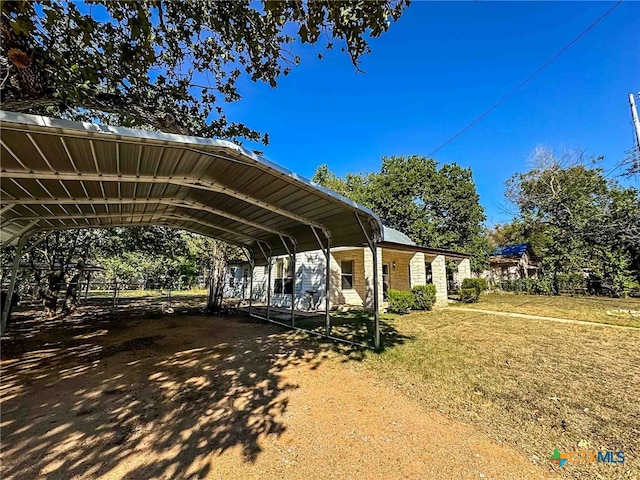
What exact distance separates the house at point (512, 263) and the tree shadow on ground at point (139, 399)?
25829mm

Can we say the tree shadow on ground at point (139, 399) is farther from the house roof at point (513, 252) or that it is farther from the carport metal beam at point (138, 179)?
the house roof at point (513, 252)

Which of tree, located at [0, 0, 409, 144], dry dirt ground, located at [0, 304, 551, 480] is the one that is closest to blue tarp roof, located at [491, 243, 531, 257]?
dry dirt ground, located at [0, 304, 551, 480]

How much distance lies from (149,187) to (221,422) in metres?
4.31

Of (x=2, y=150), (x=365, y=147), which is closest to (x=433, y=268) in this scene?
(x=365, y=147)

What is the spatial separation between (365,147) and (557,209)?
15.1 meters

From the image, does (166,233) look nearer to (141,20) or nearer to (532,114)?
(141,20)

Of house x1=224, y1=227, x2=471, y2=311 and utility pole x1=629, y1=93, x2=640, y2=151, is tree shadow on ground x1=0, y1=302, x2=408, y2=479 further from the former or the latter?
utility pole x1=629, y1=93, x2=640, y2=151

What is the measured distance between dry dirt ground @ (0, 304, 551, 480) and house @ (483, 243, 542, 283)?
1023 inches

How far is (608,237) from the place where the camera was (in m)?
16.7

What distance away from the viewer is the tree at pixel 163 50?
316 cm

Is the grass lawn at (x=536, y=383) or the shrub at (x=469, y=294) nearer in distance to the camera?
the grass lawn at (x=536, y=383)

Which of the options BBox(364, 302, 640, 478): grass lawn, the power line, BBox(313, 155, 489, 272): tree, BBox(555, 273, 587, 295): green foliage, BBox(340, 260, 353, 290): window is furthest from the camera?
BBox(313, 155, 489, 272): tree

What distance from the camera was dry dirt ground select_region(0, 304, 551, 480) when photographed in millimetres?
2301

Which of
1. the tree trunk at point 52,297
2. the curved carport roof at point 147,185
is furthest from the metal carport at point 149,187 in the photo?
the tree trunk at point 52,297
